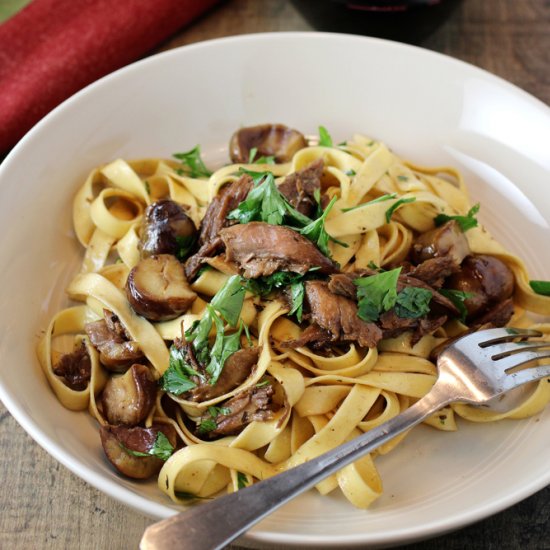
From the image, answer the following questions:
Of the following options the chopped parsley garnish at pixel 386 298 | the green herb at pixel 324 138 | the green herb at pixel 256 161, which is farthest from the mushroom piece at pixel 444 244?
the green herb at pixel 256 161

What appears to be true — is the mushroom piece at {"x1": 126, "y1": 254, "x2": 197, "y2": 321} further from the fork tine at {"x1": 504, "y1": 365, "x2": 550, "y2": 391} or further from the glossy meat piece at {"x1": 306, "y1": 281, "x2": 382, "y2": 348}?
the fork tine at {"x1": 504, "y1": 365, "x2": 550, "y2": 391}

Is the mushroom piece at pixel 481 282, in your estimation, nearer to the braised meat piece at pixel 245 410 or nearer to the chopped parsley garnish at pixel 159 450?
the braised meat piece at pixel 245 410

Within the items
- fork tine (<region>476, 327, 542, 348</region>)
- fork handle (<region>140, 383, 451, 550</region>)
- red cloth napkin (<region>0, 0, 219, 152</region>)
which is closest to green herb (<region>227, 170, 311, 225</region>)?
fork tine (<region>476, 327, 542, 348</region>)

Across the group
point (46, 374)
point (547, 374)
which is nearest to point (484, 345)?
point (547, 374)

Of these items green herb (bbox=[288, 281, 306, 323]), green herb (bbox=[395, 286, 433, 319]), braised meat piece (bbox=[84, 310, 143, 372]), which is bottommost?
green herb (bbox=[395, 286, 433, 319])

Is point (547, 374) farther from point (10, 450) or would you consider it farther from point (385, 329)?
point (10, 450)

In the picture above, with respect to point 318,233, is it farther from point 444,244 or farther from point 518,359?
point 518,359
